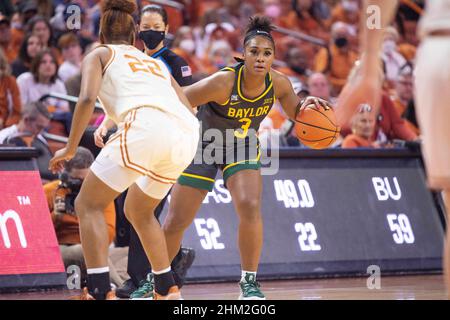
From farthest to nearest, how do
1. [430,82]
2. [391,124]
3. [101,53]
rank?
[391,124], [101,53], [430,82]

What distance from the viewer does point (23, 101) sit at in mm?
11617

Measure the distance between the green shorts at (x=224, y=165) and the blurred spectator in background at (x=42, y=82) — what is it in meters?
4.52

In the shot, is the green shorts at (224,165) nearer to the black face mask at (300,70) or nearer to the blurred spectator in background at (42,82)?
the blurred spectator in background at (42,82)

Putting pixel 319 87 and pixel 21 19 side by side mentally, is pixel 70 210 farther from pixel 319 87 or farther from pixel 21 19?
pixel 21 19

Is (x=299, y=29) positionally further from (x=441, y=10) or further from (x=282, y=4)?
(x=441, y=10)

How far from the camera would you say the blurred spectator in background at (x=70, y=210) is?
865cm

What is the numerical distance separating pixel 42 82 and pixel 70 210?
346 centimetres

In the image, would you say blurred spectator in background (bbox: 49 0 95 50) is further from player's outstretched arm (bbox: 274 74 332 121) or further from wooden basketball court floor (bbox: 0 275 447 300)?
player's outstretched arm (bbox: 274 74 332 121)

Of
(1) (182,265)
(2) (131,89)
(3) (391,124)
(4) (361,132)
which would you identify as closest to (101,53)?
(2) (131,89)

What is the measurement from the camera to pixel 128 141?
614 cm

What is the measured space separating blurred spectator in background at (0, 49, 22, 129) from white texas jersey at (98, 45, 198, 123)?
5.11 m

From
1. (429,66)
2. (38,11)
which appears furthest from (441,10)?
(38,11)

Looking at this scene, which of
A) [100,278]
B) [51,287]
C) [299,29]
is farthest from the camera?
[299,29]
